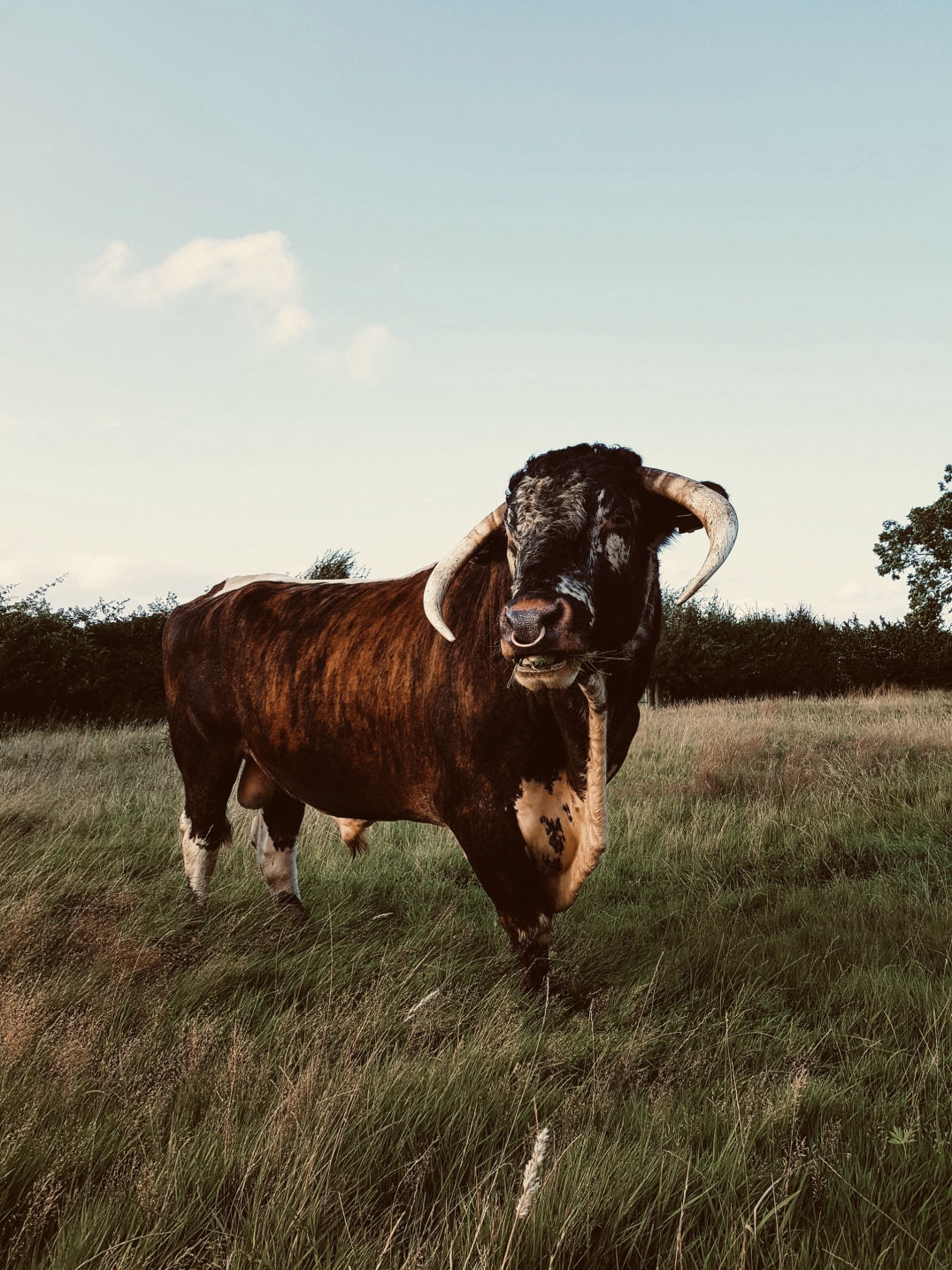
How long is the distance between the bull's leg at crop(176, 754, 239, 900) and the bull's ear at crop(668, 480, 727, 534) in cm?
308

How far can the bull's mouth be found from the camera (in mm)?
2709

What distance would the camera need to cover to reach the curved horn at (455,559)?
3.44 meters

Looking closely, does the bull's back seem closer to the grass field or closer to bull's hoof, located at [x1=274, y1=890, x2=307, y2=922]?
bull's hoof, located at [x1=274, y1=890, x2=307, y2=922]

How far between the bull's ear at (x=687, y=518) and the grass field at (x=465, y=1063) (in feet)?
6.53

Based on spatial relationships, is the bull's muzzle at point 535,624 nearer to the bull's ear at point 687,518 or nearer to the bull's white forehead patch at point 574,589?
the bull's white forehead patch at point 574,589

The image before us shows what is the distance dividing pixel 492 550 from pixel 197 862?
2.78 metres

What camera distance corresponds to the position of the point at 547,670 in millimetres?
2719

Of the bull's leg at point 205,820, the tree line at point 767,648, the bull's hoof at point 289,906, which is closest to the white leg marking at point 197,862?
the bull's leg at point 205,820

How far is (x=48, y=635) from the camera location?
51.5 ft

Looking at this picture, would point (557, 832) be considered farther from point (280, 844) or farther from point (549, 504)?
point (280, 844)

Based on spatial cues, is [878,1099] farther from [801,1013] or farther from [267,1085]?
[267,1085]

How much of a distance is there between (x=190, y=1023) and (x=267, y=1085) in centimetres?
65

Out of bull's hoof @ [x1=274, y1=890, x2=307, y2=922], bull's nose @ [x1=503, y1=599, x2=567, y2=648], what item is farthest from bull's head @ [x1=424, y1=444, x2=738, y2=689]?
bull's hoof @ [x1=274, y1=890, x2=307, y2=922]

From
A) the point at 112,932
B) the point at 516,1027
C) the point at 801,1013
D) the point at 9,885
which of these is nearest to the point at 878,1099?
the point at 801,1013
